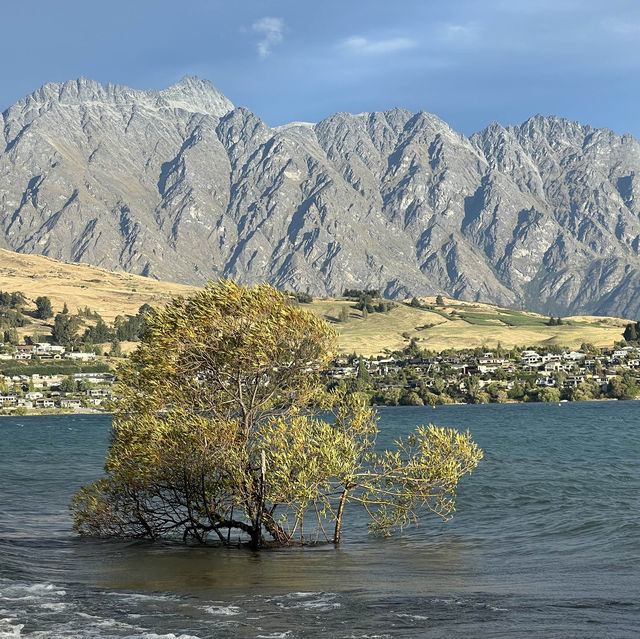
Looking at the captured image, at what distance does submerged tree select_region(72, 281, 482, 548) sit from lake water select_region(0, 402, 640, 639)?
2.39 metres

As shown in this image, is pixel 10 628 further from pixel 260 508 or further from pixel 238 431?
pixel 238 431

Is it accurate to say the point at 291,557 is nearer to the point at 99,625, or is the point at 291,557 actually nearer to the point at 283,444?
the point at 283,444

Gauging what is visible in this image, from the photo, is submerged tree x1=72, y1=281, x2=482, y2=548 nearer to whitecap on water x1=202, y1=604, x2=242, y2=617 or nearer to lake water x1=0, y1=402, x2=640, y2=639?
lake water x1=0, y1=402, x2=640, y2=639

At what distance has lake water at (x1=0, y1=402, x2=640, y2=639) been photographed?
2706 cm

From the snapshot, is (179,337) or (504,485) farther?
(504,485)

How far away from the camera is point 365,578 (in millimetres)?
35469

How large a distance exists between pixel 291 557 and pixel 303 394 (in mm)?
8645

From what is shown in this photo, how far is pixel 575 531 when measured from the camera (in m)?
50.4

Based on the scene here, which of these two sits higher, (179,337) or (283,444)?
(179,337)

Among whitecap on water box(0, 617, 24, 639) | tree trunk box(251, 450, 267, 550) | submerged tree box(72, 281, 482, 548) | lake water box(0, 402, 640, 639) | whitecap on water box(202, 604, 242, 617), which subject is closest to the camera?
whitecap on water box(0, 617, 24, 639)

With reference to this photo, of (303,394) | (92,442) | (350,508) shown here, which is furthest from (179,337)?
(92,442)

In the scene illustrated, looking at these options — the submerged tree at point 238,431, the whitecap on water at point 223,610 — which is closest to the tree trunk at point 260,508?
the submerged tree at point 238,431

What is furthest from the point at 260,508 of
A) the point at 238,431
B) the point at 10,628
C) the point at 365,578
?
the point at 10,628

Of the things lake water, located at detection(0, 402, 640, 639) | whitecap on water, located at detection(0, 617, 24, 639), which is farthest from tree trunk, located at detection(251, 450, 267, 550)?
whitecap on water, located at detection(0, 617, 24, 639)
